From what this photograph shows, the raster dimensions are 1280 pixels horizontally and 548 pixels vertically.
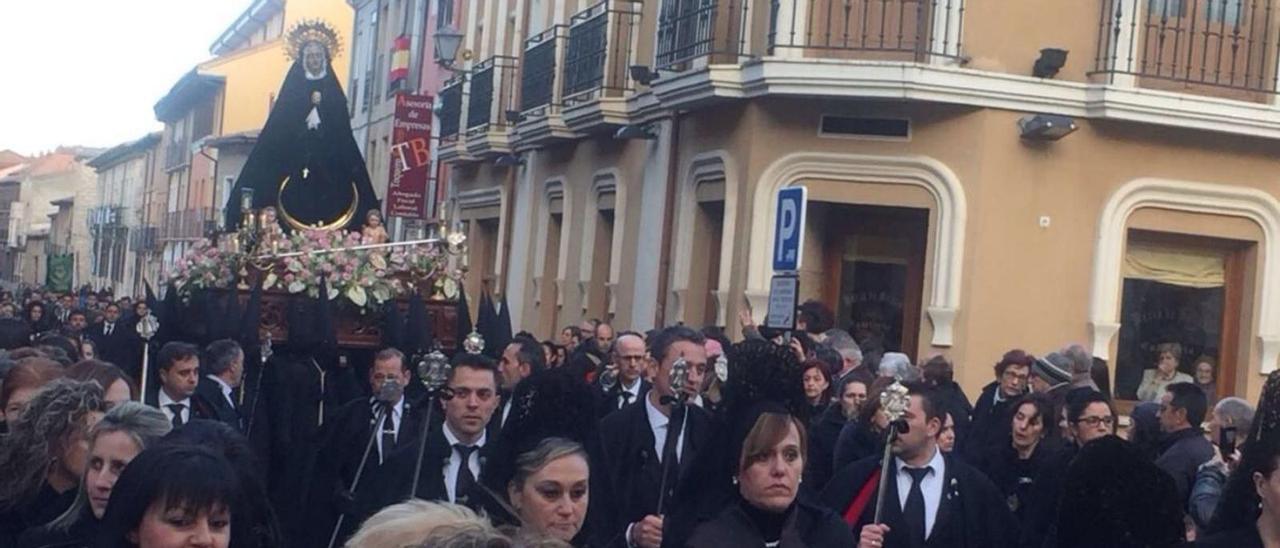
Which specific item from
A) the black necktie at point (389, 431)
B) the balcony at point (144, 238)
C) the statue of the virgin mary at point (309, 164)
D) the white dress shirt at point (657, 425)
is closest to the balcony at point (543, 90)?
the statue of the virgin mary at point (309, 164)

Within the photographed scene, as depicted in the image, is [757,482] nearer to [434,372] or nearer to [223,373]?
[434,372]

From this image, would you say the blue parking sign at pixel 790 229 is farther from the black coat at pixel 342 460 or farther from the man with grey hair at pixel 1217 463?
the man with grey hair at pixel 1217 463

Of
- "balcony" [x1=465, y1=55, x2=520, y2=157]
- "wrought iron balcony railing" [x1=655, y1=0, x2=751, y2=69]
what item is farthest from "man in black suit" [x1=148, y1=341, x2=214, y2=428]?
"balcony" [x1=465, y1=55, x2=520, y2=157]

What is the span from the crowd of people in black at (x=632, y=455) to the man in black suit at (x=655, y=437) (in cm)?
2

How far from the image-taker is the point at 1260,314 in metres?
19.0

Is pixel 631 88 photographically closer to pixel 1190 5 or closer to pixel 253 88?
pixel 1190 5

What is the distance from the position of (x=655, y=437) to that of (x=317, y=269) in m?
7.28

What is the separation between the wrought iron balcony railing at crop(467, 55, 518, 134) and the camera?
2892 cm

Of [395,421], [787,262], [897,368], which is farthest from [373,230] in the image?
[897,368]

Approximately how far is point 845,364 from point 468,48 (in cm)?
1998

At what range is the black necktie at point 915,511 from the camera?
344 inches

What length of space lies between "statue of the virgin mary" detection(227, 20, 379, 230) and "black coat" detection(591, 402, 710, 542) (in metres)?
9.27

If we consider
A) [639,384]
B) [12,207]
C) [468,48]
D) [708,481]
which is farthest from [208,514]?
[12,207]

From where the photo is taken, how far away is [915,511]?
8.78 m
